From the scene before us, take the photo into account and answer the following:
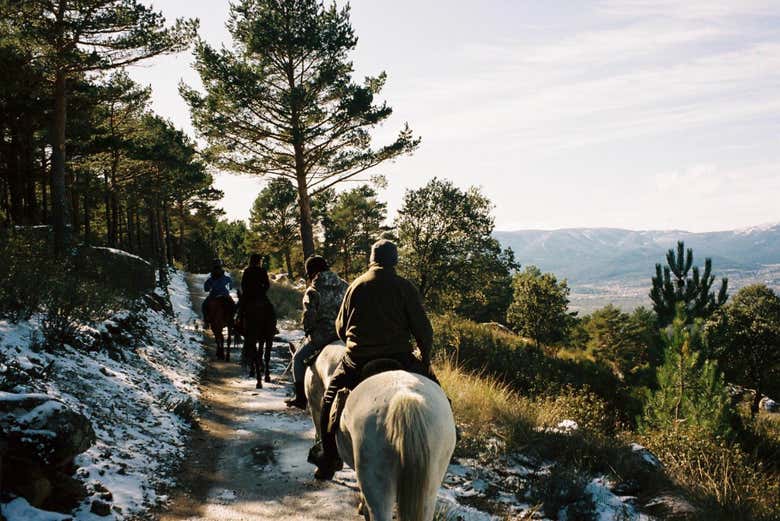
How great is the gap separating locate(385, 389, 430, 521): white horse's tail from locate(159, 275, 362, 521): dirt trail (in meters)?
1.95

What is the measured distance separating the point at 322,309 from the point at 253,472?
230 cm

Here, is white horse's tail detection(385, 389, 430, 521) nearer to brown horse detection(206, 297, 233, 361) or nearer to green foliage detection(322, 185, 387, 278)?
brown horse detection(206, 297, 233, 361)

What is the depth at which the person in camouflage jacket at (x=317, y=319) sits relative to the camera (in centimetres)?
687

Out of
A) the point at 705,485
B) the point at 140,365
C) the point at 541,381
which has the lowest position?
the point at 541,381

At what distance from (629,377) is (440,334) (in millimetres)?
7975

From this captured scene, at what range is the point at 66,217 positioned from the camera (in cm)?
1447

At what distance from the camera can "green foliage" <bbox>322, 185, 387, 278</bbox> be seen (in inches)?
1953

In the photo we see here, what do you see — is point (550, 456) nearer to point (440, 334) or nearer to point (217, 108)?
point (440, 334)

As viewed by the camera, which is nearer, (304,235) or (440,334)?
(440,334)

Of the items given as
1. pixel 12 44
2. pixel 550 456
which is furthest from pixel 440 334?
pixel 12 44

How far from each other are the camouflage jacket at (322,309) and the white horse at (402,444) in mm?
3053

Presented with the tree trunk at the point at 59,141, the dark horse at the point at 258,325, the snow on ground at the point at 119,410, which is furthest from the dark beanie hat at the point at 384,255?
the tree trunk at the point at 59,141

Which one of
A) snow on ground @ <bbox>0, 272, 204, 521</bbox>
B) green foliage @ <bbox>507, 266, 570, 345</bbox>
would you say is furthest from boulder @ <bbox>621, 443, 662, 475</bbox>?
green foliage @ <bbox>507, 266, 570, 345</bbox>

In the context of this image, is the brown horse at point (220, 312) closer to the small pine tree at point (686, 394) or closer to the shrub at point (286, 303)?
the shrub at point (286, 303)
